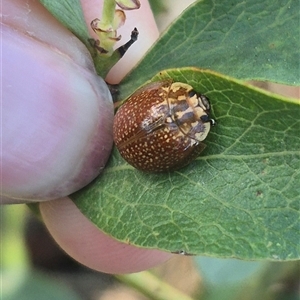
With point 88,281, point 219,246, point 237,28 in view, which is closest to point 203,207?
point 219,246

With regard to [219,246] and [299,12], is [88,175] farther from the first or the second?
[299,12]

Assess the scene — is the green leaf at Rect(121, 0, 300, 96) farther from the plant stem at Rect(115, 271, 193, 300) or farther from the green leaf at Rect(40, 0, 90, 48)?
the plant stem at Rect(115, 271, 193, 300)

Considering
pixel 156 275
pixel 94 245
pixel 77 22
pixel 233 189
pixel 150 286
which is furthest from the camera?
pixel 156 275

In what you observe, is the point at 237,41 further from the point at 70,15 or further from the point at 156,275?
the point at 156,275

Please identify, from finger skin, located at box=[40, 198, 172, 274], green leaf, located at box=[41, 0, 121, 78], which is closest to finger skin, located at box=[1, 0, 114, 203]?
green leaf, located at box=[41, 0, 121, 78]

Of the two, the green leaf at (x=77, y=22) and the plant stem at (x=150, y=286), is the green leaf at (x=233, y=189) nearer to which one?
the green leaf at (x=77, y=22)

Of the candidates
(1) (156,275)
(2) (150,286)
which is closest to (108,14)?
(2) (150,286)

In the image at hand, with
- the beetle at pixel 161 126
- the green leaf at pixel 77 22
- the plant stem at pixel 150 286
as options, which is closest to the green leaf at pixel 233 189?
the beetle at pixel 161 126
